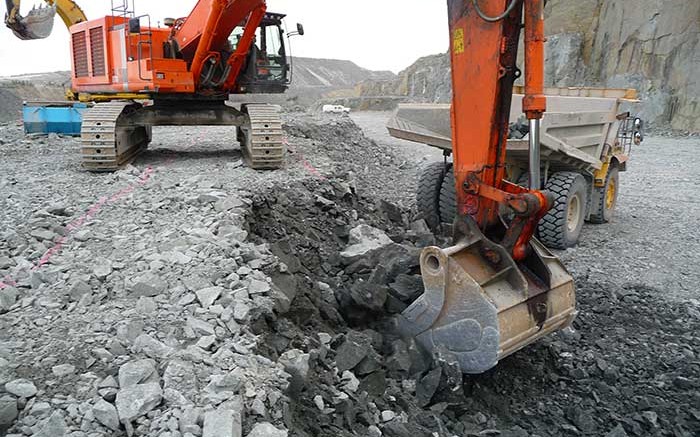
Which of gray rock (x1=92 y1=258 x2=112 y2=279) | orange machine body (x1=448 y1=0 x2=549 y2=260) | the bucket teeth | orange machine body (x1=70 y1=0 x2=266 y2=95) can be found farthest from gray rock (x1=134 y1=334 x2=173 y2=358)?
orange machine body (x1=70 y1=0 x2=266 y2=95)

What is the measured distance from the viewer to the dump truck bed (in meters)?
6.10

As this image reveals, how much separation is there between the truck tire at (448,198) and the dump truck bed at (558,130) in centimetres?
36

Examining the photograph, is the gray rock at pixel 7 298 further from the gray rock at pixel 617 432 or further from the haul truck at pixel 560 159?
the haul truck at pixel 560 159

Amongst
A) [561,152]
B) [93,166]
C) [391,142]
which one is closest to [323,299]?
[561,152]

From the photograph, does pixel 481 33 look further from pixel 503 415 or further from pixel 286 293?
pixel 503 415

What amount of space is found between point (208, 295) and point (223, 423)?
1136mm

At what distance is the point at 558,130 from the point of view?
6.23m

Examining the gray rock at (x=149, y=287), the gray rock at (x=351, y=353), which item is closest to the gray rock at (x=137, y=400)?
the gray rock at (x=149, y=287)

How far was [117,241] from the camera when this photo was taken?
4.34 m

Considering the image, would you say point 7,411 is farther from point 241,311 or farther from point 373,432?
point 373,432

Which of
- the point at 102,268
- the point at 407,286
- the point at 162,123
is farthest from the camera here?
the point at 162,123

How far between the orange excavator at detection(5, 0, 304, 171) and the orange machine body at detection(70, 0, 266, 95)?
1cm

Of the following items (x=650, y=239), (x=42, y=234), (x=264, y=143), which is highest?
(x=264, y=143)

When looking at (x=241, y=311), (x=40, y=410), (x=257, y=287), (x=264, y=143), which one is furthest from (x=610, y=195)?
(x=40, y=410)
